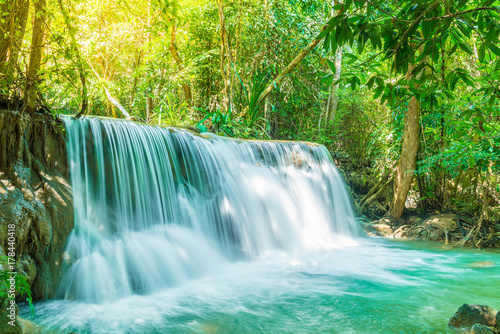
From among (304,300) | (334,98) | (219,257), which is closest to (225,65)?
(334,98)

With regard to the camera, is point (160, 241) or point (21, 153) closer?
point (21, 153)

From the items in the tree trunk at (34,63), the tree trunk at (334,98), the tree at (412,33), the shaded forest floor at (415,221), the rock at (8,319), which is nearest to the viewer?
the tree at (412,33)

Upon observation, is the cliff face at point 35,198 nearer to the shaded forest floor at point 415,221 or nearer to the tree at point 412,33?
the tree at point 412,33

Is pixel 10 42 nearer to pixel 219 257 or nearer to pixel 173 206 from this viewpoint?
pixel 173 206

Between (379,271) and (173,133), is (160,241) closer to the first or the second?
(173,133)

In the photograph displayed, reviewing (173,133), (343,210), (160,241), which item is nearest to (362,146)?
(343,210)

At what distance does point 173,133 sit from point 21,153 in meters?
2.23

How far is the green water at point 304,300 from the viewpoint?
116 inches

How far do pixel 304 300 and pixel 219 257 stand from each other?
5.27 ft

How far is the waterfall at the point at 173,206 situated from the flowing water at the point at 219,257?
0.6 inches

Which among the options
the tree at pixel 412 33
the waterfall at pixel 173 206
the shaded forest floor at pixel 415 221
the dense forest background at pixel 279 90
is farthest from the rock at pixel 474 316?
the shaded forest floor at pixel 415 221

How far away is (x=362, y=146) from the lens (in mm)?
10672

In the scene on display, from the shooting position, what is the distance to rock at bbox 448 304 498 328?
2710 millimetres

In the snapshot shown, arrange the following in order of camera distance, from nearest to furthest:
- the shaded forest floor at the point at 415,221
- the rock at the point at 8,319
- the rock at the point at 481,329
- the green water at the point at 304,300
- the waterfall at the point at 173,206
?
the rock at the point at 8,319 → the rock at the point at 481,329 → the green water at the point at 304,300 → the waterfall at the point at 173,206 → the shaded forest floor at the point at 415,221
